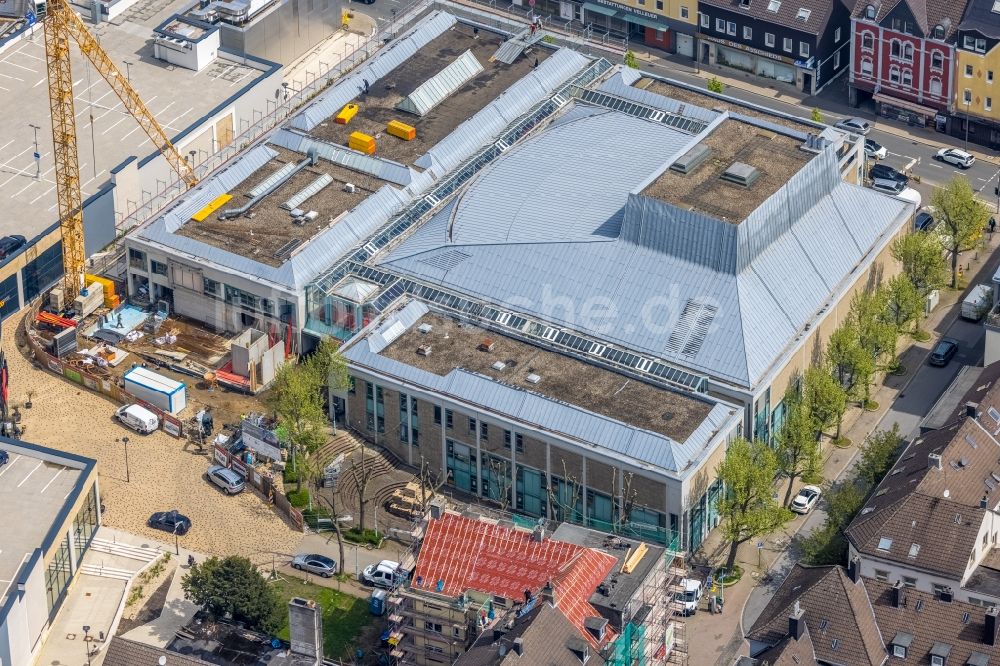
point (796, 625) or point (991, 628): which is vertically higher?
point (796, 625)

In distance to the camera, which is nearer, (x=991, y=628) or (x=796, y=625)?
(x=796, y=625)

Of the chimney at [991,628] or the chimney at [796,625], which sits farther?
the chimney at [991,628]

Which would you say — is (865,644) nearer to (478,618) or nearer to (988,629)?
(988,629)

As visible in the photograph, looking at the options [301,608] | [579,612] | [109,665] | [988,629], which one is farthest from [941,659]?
[109,665]

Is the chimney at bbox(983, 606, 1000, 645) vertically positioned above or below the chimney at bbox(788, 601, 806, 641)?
below

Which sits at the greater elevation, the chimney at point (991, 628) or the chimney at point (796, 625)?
the chimney at point (796, 625)

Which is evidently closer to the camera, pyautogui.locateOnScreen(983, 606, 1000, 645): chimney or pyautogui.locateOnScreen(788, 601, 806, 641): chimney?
A: pyautogui.locateOnScreen(788, 601, 806, 641): chimney

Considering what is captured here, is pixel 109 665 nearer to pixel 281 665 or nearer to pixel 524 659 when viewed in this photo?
pixel 281 665
